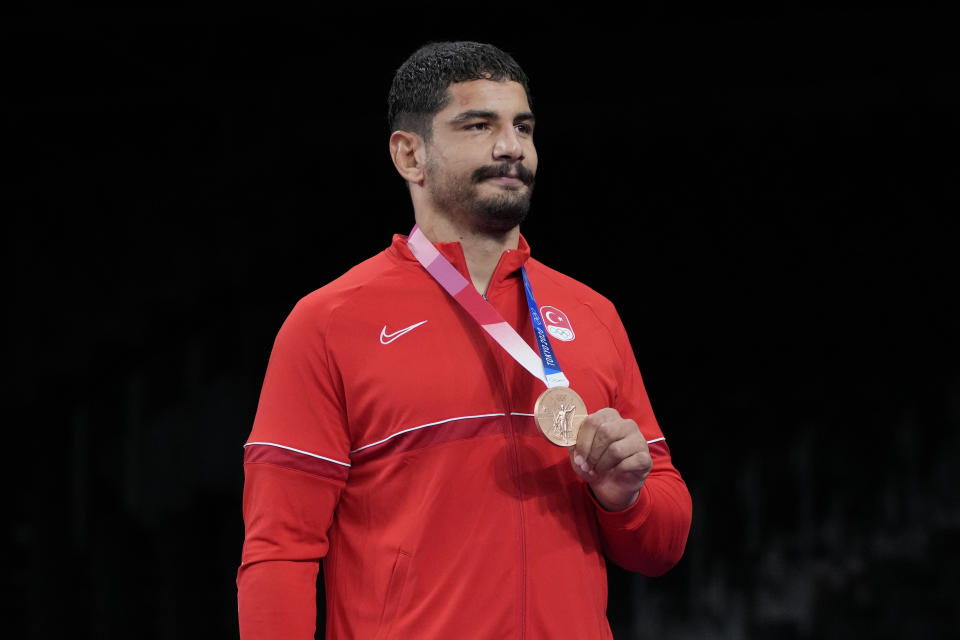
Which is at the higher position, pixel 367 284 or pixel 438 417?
pixel 367 284

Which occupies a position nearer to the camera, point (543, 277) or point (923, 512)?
point (543, 277)

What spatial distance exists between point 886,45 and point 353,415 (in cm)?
431

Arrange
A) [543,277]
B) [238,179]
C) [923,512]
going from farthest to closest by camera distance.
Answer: [923,512]
[238,179]
[543,277]

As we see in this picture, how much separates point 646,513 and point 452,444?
30 cm

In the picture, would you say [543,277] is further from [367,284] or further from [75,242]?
[75,242]

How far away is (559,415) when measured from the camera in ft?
4.68

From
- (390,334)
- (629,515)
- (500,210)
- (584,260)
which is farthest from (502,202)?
(584,260)

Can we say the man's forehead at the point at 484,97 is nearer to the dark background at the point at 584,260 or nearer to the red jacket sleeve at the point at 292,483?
the red jacket sleeve at the point at 292,483

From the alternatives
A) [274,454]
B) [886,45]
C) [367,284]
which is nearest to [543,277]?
[367,284]

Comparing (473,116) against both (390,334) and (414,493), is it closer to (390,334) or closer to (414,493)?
(390,334)

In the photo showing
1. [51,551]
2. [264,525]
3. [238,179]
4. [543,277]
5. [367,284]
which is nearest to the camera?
[264,525]

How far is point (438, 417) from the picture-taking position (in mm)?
1479

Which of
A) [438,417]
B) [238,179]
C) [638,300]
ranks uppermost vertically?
[238,179]

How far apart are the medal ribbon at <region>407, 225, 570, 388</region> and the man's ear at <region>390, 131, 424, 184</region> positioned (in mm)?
101
